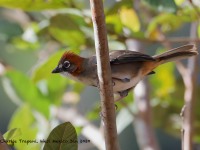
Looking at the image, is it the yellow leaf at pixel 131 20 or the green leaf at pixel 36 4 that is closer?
the green leaf at pixel 36 4

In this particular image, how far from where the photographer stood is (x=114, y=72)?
1.84 m

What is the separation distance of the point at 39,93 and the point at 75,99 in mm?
433

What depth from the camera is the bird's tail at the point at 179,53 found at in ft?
5.78

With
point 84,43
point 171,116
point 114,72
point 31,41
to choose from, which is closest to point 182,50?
point 114,72

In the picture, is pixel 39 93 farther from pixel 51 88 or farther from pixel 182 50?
pixel 182 50

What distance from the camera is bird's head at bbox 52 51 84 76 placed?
1.84 m

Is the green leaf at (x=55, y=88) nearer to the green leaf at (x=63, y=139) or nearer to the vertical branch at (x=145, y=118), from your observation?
the vertical branch at (x=145, y=118)

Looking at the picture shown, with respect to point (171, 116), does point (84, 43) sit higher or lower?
higher

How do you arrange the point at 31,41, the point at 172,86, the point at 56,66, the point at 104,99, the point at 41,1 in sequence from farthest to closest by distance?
the point at 172,86 < the point at 31,41 < the point at 56,66 < the point at 41,1 < the point at 104,99

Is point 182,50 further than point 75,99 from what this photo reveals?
No

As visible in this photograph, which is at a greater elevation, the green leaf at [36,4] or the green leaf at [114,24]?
the green leaf at [36,4]

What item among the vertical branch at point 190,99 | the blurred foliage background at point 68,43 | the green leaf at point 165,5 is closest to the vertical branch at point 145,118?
the blurred foliage background at point 68,43

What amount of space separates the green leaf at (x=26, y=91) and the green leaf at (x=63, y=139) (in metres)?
Result: 0.88

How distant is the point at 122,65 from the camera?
1.87m
